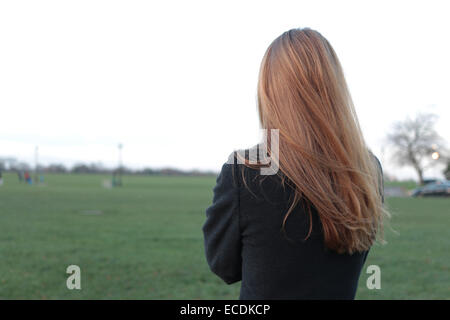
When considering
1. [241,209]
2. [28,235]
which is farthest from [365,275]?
[28,235]

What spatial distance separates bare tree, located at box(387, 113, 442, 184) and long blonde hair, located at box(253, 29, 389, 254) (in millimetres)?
63375

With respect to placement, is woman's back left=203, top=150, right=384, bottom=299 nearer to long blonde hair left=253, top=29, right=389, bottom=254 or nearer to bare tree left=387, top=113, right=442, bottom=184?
long blonde hair left=253, top=29, right=389, bottom=254

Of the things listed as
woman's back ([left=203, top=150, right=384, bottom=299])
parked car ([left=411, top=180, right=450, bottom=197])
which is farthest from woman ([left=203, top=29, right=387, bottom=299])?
parked car ([left=411, top=180, right=450, bottom=197])

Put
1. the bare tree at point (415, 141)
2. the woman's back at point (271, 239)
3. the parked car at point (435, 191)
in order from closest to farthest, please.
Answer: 1. the woman's back at point (271, 239)
2. the parked car at point (435, 191)
3. the bare tree at point (415, 141)

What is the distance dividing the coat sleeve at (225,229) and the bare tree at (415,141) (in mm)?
63587

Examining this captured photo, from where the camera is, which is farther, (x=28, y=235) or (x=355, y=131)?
(x=28, y=235)

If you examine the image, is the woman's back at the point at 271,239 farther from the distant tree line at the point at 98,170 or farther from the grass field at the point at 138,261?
the distant tree line at the point at 98,170

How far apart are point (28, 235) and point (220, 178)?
1056cm

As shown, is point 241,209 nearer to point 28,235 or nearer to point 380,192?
point 380,192

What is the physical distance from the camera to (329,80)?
4.71ft

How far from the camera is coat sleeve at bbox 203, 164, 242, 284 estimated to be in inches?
53.1

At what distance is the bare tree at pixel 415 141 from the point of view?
192ft

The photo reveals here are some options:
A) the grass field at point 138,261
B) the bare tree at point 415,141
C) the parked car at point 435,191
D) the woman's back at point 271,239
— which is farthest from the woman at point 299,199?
the bare tree at point 415,141

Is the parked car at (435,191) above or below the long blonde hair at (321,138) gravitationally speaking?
below
